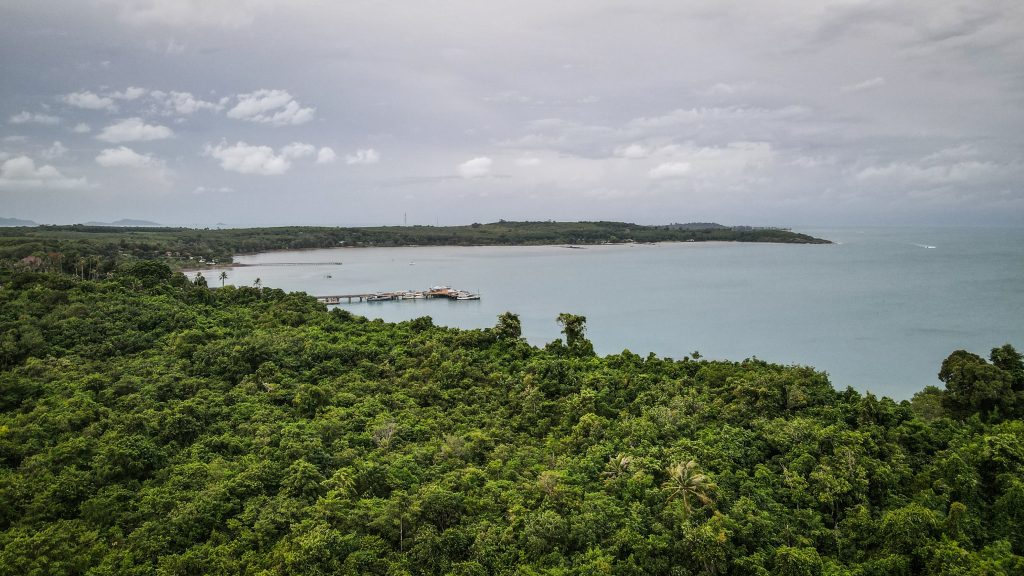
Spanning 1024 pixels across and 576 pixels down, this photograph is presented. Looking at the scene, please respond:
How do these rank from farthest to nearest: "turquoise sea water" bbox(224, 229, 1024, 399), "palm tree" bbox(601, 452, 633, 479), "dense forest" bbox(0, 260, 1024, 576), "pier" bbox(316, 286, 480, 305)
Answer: "pier" bbox(316, 286, 480, 305) < "turquoise sea water" bbox(224, 229, 1024, 399) < "palm tree" bbox(601, 452, 633, 479) < "dense forest" bbox(0, 260, 1024, 576)

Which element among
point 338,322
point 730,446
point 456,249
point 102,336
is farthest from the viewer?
point 456,249

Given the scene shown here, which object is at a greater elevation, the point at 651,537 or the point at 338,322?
the point at 338,322

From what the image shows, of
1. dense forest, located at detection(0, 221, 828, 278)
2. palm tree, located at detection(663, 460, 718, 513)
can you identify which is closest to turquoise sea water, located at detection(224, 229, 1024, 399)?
dense forest, located at detection(0, 221, 828, 278)

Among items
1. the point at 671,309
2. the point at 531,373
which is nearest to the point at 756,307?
the point at 671,309

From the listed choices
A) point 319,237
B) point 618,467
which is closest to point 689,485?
point 618,467

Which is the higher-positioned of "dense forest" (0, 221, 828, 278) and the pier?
"dense forest" (0, 221, 828, 278)

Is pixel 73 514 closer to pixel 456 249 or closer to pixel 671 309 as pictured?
pixel 671 309

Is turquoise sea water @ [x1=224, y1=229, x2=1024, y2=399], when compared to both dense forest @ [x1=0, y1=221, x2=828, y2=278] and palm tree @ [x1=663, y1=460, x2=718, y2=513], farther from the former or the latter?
palm tree @ [x1=663, y1=460, x2=718, y2=513]
